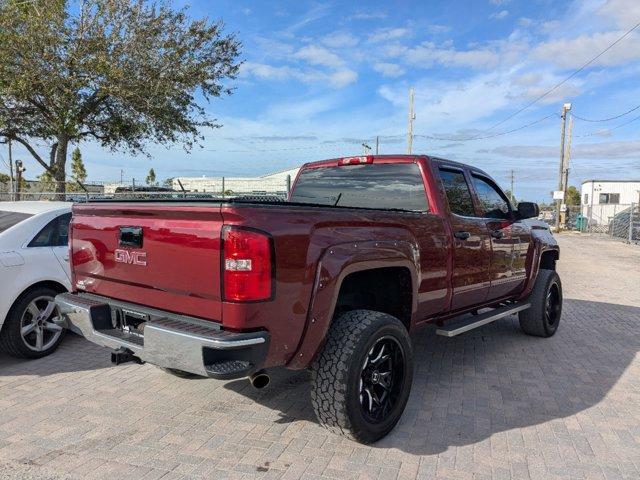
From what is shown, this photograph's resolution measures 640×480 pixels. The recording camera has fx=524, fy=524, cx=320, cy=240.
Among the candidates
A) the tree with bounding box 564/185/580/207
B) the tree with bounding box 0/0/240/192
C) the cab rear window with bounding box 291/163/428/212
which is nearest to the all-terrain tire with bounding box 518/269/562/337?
the cab rear window with bounding box 291/163/428/212

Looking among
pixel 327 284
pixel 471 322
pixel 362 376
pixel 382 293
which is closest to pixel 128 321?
pixel 327 284

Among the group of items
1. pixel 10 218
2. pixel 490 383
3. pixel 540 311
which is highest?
pixel 10 218

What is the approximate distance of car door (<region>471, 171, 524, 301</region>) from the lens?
16.7 feet

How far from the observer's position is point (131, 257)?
10.8 ft

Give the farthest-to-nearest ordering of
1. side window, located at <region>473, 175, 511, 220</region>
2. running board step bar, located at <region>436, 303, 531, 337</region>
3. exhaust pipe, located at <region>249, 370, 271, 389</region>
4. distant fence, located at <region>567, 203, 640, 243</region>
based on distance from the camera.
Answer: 1. distant fence, located at <region>567, 203, 640, 243</region>
2. side window, located at <region>473, 175, 511, 220</region>
3. running board step bar, located at <region>436, 303, 531, 337</region>
4. exhaust pipe, located at <region>249, 370, 271, 389</region>

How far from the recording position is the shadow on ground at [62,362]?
476 centimetres

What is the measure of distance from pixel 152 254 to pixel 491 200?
3.66 m

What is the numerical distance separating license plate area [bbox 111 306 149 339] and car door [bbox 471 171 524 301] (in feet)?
10.6

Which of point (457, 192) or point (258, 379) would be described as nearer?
point (258, 379)

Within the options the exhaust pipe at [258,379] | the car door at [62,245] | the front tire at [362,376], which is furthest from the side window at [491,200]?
the car door at [62,245]

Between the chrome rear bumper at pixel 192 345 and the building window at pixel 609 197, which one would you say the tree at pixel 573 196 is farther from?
the chrome rear bumper at pixel 192 345

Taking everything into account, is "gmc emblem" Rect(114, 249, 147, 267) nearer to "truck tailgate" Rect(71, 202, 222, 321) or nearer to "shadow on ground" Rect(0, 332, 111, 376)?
"truck tailgate" Rect(71, 202, 222, 321)

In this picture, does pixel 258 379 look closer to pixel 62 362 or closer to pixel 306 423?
pixel 306 423

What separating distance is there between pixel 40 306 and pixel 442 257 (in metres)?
3.78
